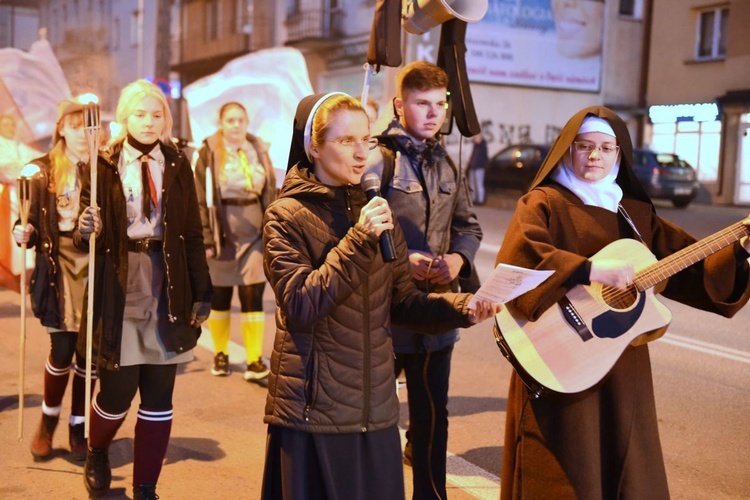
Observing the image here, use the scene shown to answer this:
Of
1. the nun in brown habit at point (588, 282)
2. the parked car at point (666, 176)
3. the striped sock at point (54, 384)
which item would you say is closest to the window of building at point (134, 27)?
A: the parked car at point (666, 176)

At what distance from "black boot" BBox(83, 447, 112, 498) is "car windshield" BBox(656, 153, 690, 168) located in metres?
22.2

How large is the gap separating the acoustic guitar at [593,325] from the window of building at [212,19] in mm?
35177

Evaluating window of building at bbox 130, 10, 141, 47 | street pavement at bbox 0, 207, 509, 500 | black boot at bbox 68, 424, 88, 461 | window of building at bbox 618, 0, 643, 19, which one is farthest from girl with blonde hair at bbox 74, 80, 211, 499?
window of building at bbox 130, 10, 141, 47

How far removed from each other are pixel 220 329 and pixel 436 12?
3354mm

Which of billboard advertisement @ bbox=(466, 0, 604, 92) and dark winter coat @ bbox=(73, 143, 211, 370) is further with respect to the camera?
billboard advertisement @ bbox=(466, 0, 604, 92)

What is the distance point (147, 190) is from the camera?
14.6ft

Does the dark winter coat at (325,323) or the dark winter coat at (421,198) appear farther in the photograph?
the dark winter coat at (421,198)

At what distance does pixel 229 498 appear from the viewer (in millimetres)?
4809

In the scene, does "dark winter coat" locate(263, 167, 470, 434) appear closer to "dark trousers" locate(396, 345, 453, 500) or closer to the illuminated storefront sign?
"dark trousers" locate(396, 345, 453, 500)

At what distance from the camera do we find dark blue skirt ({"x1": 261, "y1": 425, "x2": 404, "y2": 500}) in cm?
314

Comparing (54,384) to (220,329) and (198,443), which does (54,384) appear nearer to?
(198,443)

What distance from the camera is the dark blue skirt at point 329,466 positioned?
3137 millimetres

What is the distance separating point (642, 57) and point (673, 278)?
32547 mm

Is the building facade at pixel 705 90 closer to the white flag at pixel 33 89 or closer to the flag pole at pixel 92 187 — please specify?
the white flag at pixel 33 89
